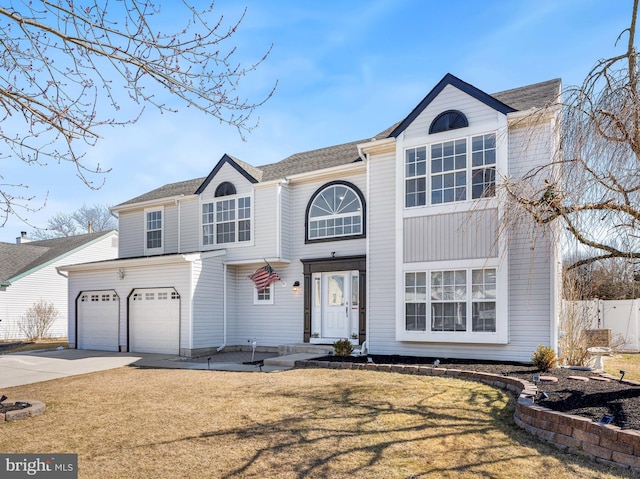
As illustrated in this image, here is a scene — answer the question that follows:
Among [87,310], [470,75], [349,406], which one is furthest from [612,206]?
[87,310]

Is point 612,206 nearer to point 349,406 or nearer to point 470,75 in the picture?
point 349,406

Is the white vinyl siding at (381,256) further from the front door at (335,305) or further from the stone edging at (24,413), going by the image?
the stone edging at (24,413)

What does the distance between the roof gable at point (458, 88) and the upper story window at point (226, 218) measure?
591cm

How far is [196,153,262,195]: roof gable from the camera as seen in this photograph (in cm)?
1545

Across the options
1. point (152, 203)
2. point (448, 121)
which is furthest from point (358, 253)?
point (152, 203)

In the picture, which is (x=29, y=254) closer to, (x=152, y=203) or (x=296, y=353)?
(x=152, y=203)

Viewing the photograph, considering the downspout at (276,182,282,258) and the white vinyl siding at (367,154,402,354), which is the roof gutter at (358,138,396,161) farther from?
the downspout at (276,182,282,258)

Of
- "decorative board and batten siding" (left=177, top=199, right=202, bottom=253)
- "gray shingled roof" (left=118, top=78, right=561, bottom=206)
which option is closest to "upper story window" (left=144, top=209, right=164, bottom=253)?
"gray shingled roof" (left=118, top=78, right=561, bottom=206)

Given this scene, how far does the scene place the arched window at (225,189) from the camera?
15.8 metres

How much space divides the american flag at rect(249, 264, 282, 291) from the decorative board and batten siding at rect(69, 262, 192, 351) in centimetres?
209

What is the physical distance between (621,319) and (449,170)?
35.0 ft

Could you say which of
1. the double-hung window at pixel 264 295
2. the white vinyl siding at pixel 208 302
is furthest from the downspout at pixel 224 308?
the double-hung window at pixel 264 295

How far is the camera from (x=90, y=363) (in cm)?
1219

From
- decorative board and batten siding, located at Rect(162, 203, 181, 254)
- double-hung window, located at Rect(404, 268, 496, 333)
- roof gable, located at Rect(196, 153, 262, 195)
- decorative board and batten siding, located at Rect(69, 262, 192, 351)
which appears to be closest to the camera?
double-hung window, located at Rect(404, 268, 496, 333)
